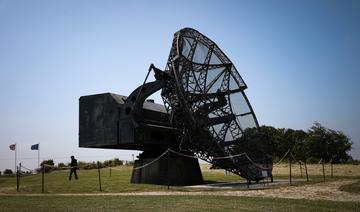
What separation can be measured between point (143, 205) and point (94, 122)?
54.9ft

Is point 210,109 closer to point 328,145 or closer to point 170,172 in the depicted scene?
point 170,172

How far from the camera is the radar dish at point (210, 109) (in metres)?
26.1

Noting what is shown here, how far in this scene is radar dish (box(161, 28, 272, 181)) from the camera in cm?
2611

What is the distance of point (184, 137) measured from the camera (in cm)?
2706

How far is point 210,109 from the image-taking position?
1094 inches

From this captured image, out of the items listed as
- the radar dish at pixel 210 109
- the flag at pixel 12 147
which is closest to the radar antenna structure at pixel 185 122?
the radar dish at pixel 210 109

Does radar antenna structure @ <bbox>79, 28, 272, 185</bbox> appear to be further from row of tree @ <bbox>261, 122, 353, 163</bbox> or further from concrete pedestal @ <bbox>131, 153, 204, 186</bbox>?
row of tree @ <bbox>261, 122, 353, 163</bbox>

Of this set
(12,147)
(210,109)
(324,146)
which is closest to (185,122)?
(210,109)

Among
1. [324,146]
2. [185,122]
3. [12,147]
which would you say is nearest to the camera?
[185,122]

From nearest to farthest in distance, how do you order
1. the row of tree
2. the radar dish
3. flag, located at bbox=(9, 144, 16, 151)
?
the radar dish → flag, located at bbox=(9, 144, 16, 151) → the row of tree

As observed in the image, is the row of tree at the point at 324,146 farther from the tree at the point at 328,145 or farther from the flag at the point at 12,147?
the flag at the point at 12,147

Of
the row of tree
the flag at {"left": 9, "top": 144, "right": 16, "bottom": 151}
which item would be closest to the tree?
the row of tree

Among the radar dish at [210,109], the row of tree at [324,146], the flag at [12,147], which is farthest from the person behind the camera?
the row of tree at [324,146]

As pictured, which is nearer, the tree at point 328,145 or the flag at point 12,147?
the flag at point 12,147
